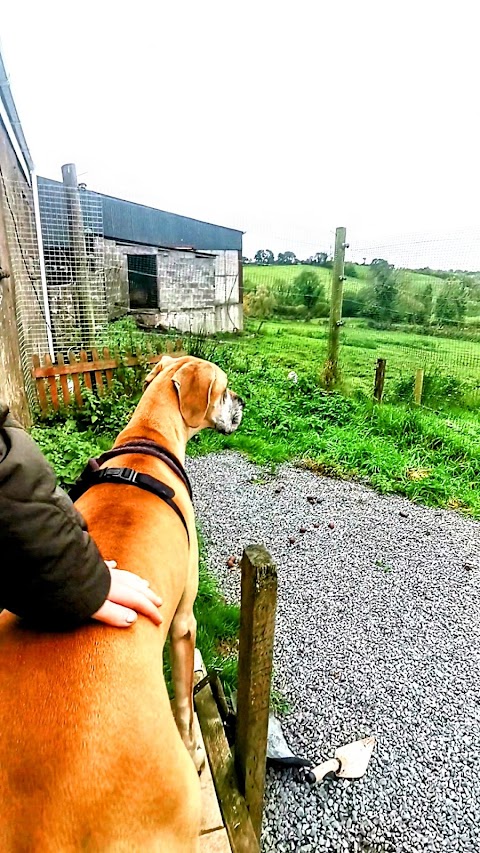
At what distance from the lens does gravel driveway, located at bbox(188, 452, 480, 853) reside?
6.76 ft

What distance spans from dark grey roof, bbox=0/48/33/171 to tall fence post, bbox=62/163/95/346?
1.75 ft

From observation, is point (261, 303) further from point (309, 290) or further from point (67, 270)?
point (67, 270)

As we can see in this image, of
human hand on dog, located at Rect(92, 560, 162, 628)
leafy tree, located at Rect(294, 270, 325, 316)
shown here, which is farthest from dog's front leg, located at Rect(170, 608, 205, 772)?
leafy tree, located at Rect(294, 270, 325, 316)

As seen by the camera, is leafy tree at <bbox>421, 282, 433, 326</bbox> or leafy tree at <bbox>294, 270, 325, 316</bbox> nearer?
leafy tree at <bbox>421, 282, 433, 326</bbox>

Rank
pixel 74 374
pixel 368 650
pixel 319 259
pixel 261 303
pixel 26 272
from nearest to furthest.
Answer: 1. pixel 368 650
2. pixel 26 272
3. pixel 74 374
4. pixel 319 259
5. pixel 261 303

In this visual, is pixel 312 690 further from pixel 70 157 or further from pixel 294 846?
pixel 70 157

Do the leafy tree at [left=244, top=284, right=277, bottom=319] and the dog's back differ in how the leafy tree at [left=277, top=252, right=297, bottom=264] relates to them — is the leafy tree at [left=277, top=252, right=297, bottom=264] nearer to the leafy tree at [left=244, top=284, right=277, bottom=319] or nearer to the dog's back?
the leafy tree at [left=244, top=284, right=277, bottom=319]

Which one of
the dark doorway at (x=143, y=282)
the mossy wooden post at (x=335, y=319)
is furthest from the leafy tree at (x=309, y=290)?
the dark doorway at (x=143, y=282)

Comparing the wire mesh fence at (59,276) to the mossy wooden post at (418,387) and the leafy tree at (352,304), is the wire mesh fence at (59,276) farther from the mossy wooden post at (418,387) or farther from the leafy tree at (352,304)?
the mossy wooden post at (418,387)

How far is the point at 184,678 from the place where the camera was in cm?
201

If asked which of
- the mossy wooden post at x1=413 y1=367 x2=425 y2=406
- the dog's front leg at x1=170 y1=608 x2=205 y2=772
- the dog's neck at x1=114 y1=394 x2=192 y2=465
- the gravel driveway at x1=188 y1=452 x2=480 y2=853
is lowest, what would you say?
the gravel driveway at x1=188 y1=452 x2=480 y2=853

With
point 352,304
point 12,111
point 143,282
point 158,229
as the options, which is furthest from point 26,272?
point 158,229

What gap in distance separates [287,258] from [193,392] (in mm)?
7804

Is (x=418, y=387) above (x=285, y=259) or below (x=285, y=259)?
below
